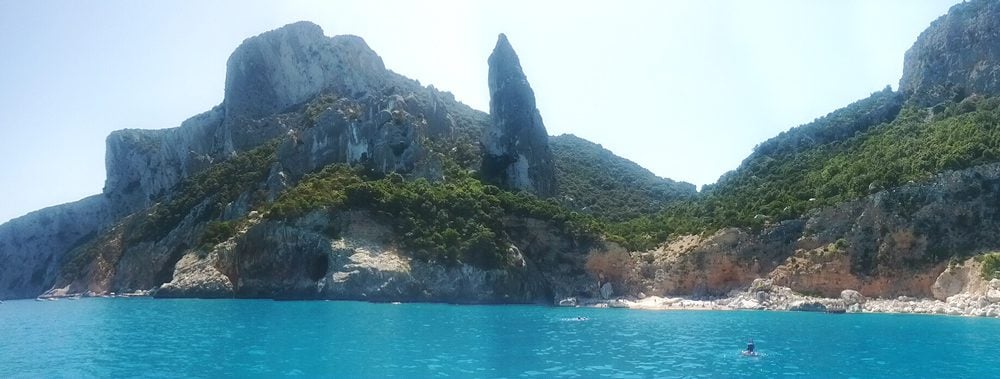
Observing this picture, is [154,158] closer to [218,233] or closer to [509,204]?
[218,233]

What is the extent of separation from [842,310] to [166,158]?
9918cm

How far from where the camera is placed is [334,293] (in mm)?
66125

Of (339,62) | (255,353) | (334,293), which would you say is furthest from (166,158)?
(255,353)

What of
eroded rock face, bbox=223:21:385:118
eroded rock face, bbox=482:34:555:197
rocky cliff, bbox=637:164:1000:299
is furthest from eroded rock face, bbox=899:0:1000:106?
eroded rock face, bbox=223:21:385:118

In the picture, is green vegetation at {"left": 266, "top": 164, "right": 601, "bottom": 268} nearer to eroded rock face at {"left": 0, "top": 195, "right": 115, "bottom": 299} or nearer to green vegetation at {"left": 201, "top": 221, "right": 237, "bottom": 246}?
green vegetation at {"left": 201, "top": 221, "right": 237, "bottom": 246}

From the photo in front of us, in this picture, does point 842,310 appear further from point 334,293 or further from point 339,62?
point 339,62

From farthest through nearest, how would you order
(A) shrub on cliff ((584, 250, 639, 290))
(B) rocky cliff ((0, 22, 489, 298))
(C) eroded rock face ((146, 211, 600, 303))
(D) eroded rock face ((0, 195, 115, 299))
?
(D) eroded rock face ((0, 195, 115, 299)) < (B) rocky cliff ((0, 22, 489, 298)) < (A) shrub on cliff ((584, 250, 639, 290)) < (C) eroded rock face ((146, 211, 600, 303))

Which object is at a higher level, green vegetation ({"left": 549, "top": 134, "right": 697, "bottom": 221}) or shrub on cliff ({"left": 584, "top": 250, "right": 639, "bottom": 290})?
green vegetation ({"left": 549, "top": 134, "right": 697, "bottom": 221})

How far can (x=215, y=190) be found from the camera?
9488 centimetres

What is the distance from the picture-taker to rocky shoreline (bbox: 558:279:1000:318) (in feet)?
173

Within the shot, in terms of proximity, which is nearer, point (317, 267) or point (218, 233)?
point (317, 267)

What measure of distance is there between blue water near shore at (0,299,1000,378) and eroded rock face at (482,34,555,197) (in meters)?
49.7

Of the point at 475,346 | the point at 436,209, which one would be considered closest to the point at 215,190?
the point at 436,209

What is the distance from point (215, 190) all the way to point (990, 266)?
85935mm
